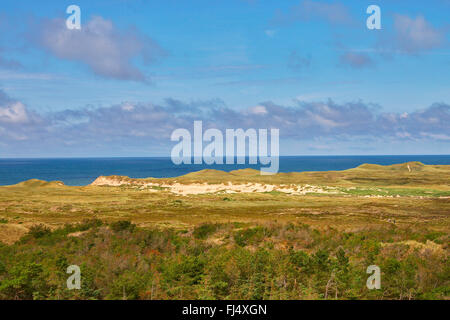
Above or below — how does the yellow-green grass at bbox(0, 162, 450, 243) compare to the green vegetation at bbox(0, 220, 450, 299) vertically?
below

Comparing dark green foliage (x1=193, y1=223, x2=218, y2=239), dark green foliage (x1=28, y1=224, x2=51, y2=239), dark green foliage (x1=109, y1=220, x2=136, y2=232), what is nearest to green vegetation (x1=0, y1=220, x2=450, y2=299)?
dark green foliage (x1=28, y1=224, x2=51, y2=239)

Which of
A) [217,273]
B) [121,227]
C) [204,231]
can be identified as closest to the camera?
[217,273]

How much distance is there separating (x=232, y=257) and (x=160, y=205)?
3925cm

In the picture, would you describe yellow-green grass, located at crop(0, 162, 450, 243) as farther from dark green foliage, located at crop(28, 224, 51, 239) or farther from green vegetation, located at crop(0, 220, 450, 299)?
green vegetation, located at crop(0, 220, 450, 299)

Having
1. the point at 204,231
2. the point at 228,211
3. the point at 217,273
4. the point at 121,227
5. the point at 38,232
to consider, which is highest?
the point at 217,273

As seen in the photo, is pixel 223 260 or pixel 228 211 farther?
pixel 228 211

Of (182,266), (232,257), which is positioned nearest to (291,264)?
→ (232,257)

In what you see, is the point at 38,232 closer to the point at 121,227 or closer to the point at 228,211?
the point at 121,227

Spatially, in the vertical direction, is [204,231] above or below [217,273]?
below

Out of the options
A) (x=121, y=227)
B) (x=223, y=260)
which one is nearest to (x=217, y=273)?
(x=223, y=260)

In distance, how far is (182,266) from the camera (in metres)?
14.9
